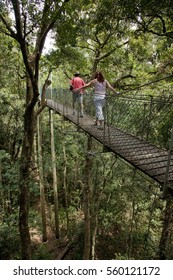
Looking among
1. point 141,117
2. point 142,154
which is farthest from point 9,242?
point 142,154

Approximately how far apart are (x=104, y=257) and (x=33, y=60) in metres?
7.17

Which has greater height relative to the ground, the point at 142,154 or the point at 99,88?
the point at 99,88

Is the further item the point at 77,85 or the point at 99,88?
the point at 77,85

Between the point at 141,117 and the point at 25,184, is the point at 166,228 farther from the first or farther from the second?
the point at 25,184

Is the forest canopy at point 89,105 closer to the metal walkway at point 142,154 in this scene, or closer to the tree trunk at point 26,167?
the tree trunk at point 26,167

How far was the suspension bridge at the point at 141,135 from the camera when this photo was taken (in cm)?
211

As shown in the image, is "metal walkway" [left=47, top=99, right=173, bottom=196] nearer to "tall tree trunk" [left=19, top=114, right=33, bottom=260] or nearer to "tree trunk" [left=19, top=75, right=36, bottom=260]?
"tree trunk" [left=19, top=75, right=36, bottom=260]

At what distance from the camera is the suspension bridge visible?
2.11 m

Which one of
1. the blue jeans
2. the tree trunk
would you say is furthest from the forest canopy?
the blue jeans

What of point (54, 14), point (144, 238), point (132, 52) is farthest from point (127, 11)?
point (144, 238)

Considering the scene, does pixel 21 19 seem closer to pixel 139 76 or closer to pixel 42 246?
pixel 139 76

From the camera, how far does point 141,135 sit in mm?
3301

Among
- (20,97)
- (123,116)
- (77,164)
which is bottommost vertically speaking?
(77,164)

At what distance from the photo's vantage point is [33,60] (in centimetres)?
342
